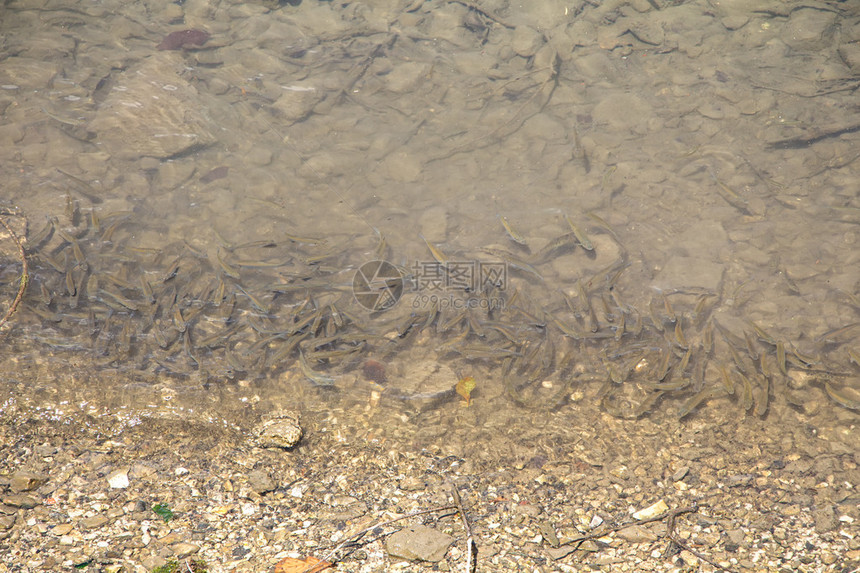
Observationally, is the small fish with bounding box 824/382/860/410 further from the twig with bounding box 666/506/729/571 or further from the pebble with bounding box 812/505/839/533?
the twig with bounding box 666/506/729/571

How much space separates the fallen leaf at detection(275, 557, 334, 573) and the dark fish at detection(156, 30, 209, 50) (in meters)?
8.95

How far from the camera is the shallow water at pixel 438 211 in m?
4.66

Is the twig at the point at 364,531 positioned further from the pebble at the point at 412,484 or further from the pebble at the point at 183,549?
the pebble at the point at 183,549

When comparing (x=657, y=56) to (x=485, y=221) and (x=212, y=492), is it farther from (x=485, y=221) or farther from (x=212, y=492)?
(x=212, y=492)

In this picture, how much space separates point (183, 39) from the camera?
8.98 meters

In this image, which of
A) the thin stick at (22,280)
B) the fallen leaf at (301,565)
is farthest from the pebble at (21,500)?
the thin stick at (22,280)

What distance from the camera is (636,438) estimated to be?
166 inches

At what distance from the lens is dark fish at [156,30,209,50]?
8.87 m

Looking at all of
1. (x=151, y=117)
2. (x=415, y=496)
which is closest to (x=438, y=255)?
(x=415, y=496)

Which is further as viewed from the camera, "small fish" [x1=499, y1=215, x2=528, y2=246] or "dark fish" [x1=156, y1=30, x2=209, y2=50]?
"dark fish" [x1=156, y1=30, x2=209, y2=50]

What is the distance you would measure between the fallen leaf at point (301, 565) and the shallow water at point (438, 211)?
1.21m

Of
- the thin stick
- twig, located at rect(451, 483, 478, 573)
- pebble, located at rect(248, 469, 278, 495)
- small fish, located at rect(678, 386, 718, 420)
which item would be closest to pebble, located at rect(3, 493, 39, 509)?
pebble, located at rect(248, 469, 278, 495)

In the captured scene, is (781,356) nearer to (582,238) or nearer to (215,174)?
(582,238)

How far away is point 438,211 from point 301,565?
4480 mm
